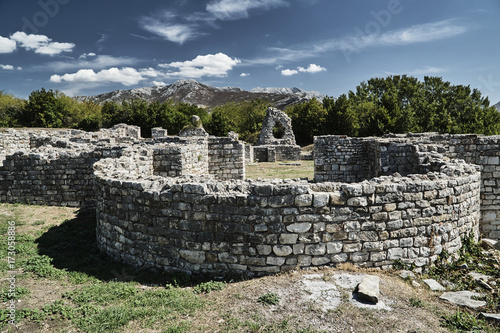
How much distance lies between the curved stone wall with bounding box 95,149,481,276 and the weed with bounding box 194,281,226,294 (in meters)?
0.26

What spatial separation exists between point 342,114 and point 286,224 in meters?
39.8

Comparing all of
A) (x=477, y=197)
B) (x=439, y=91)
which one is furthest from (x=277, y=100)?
(x=477, y=197)

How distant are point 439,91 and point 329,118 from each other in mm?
17311

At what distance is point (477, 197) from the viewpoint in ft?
22.7

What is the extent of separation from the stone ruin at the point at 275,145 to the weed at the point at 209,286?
79.7 feet

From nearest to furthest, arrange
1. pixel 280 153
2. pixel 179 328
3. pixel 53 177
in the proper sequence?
pixel 179 328 < pixel 53 177 < pixel 280 153

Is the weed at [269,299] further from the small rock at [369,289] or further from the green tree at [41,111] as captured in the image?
the green tree at [41,111]

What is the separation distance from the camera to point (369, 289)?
4.71 m

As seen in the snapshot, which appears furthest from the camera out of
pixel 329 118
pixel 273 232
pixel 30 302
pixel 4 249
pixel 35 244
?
pixel 329 118

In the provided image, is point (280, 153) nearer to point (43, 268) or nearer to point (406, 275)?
point (406, 275)

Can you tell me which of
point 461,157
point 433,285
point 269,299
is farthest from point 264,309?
point 461,157

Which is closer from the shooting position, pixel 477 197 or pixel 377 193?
pixel 377 193

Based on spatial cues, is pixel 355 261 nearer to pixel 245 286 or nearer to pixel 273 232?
pixel 273 232

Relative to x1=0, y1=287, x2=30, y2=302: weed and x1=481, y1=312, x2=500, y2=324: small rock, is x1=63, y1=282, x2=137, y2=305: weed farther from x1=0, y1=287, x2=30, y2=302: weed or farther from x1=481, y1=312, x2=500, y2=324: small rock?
x1=481, y1=312, x2=500, y2=324: small rock
